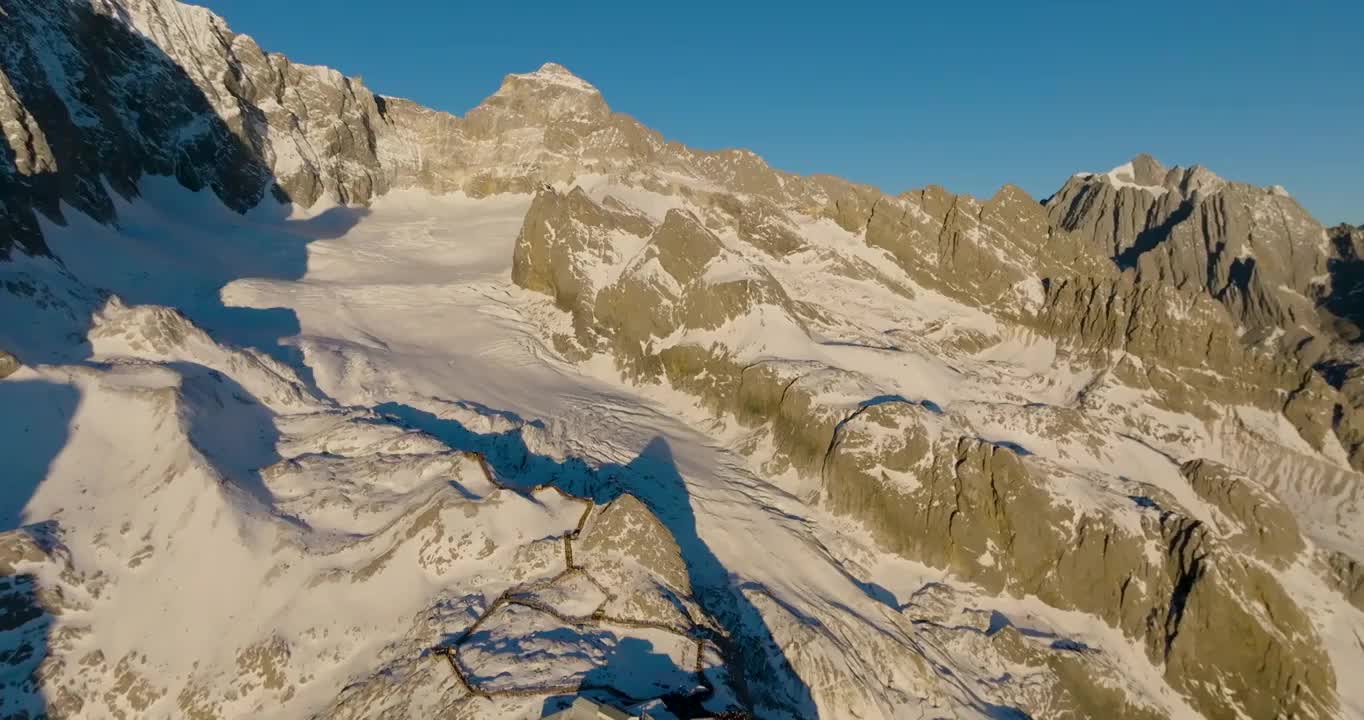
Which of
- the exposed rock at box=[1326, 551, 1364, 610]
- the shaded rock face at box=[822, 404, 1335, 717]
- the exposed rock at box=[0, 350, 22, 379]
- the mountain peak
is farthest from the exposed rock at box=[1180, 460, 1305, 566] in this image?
the mountain peak

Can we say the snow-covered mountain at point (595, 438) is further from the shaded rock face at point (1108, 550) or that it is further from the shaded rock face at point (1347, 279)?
the shaded rock face at point (1347, 279)

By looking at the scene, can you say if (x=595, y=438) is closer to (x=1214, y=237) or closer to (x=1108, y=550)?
(x=1108, y=550)

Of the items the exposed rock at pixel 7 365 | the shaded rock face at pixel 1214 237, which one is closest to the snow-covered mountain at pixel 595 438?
the exposed rock at pixel 7 365

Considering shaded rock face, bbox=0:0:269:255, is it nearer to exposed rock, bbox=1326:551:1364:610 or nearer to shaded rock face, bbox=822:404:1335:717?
shaded rock face, bbox=822:404:1335:717

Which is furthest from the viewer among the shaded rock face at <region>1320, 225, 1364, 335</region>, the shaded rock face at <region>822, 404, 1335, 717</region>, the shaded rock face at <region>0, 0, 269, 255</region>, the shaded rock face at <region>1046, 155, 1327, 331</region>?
the shaded rock face at <region>1046, 155, 1327, 331</region>

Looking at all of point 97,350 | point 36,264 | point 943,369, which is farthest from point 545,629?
point 943,369

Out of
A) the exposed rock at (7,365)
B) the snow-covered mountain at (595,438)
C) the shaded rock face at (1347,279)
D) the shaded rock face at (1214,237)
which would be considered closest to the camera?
the snow-covered mountain at (595,438)

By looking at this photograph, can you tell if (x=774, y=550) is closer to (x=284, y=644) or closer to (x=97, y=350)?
(x=284, y=644)

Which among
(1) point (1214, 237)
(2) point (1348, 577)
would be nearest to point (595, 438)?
(2) point (1348, 577)
